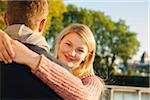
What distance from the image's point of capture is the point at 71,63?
9.27ft

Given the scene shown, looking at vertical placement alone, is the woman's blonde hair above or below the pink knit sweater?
above

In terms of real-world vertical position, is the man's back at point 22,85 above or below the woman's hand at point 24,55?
below

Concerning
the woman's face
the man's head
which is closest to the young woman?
the woman's face

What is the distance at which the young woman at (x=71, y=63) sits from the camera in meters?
1.86

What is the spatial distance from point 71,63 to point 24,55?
0.99 meters

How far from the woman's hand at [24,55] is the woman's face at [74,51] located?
0.94 metres

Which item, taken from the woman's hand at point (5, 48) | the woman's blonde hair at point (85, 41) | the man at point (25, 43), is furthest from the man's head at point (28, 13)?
the woman's blonde hair at point (85, 41)

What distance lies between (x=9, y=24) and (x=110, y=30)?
1773 inches

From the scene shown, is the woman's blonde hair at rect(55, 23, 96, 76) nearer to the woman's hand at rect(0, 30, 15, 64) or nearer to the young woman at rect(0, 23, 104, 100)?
the young woman at rect(0, 23, 104, 100)

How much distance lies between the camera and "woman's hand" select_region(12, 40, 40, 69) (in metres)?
1.85

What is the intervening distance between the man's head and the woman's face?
0.85 m

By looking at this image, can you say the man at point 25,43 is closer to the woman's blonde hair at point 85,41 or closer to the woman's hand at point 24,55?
the woman's hand at point 24,55

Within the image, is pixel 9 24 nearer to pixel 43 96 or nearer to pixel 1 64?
pixel 1 64

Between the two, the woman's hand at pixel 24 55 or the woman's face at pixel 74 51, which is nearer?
the woman's hand at pixel 24 55
